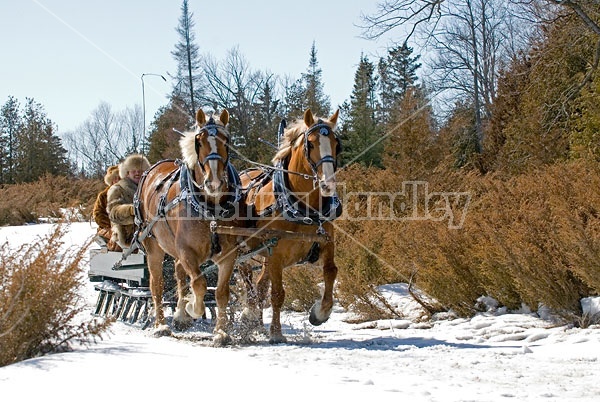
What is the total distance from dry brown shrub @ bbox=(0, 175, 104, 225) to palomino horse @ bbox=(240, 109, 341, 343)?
16976mm

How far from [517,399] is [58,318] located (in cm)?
374

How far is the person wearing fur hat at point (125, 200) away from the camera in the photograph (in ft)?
29.8

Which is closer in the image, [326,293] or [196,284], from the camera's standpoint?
[196,284]

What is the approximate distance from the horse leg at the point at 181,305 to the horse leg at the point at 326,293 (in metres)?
1.58

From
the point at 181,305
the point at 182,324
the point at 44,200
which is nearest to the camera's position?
the point at 181,305

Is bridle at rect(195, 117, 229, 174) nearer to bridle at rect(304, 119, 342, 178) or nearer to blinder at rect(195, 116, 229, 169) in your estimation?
blinder at rect(195, 116, 229, 169)

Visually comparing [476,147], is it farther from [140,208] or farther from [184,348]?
[184,348]

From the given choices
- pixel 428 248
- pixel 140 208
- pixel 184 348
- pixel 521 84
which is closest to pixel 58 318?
pixel 184 348

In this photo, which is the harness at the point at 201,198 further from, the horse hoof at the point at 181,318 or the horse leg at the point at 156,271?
the horse hoof at the point at 181,318

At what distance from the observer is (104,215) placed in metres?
10.2

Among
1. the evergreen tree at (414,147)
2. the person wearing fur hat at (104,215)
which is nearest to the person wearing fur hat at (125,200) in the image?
the person wearing fur hat at (104,215)

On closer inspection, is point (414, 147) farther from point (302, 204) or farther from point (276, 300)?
point (276, 300)

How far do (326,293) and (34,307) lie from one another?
3124 millimetres

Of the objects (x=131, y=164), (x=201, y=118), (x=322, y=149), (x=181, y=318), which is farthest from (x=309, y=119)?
(x=131, y=164)
